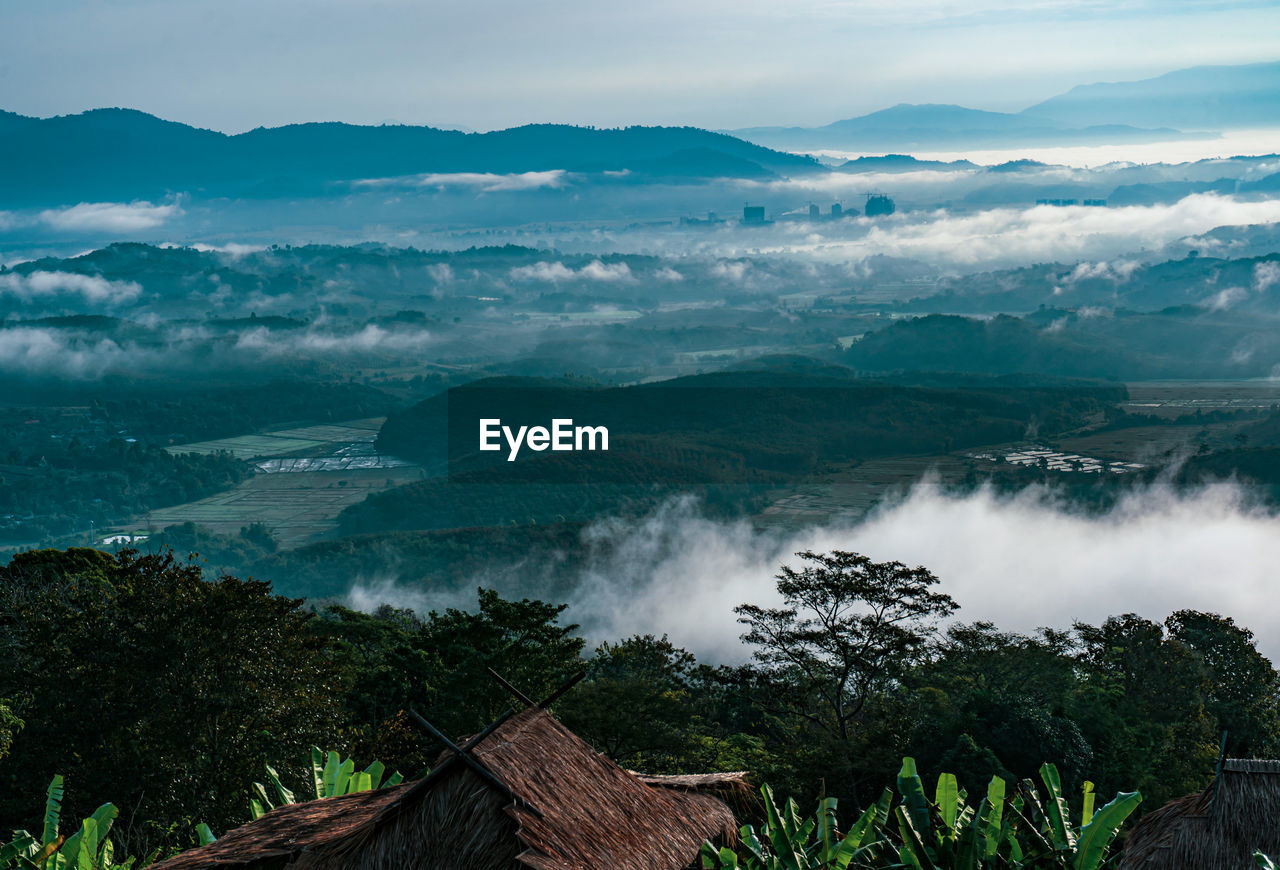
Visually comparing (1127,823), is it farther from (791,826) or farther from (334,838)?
(334,838)

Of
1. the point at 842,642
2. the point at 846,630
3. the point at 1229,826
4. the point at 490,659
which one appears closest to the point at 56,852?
the point at 1229,826

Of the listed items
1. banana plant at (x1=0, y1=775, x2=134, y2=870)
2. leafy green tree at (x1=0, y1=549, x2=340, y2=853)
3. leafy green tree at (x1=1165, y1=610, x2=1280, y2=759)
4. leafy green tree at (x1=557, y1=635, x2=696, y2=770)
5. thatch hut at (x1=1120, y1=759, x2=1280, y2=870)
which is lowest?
leafy green tree at (x1=1165, y1=610, x2=1280, y2=759)

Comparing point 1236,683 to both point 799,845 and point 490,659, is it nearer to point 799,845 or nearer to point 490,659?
point 490,659

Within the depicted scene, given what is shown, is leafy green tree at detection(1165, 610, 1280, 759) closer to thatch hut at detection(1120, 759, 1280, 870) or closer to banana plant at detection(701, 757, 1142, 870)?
banana plant at detection(701, 757, 1142, 870)

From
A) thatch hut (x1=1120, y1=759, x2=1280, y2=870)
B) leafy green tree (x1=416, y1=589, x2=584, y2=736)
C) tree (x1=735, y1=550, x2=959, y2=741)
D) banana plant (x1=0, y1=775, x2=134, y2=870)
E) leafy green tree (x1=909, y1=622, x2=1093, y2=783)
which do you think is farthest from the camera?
A: tree (x1=735, y1=550, x2=959, y2=741)

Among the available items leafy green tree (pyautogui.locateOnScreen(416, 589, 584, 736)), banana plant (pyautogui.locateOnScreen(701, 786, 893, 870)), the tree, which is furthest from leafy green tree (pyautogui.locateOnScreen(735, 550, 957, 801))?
banana plant (pyautogui.locateOnScreen(701, 786, 893, 870))

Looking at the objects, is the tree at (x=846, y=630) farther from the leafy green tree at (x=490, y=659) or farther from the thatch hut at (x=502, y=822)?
the thatch hut at (x=502, y=822)

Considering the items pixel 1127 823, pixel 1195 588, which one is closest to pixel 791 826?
pixel 1127 823
